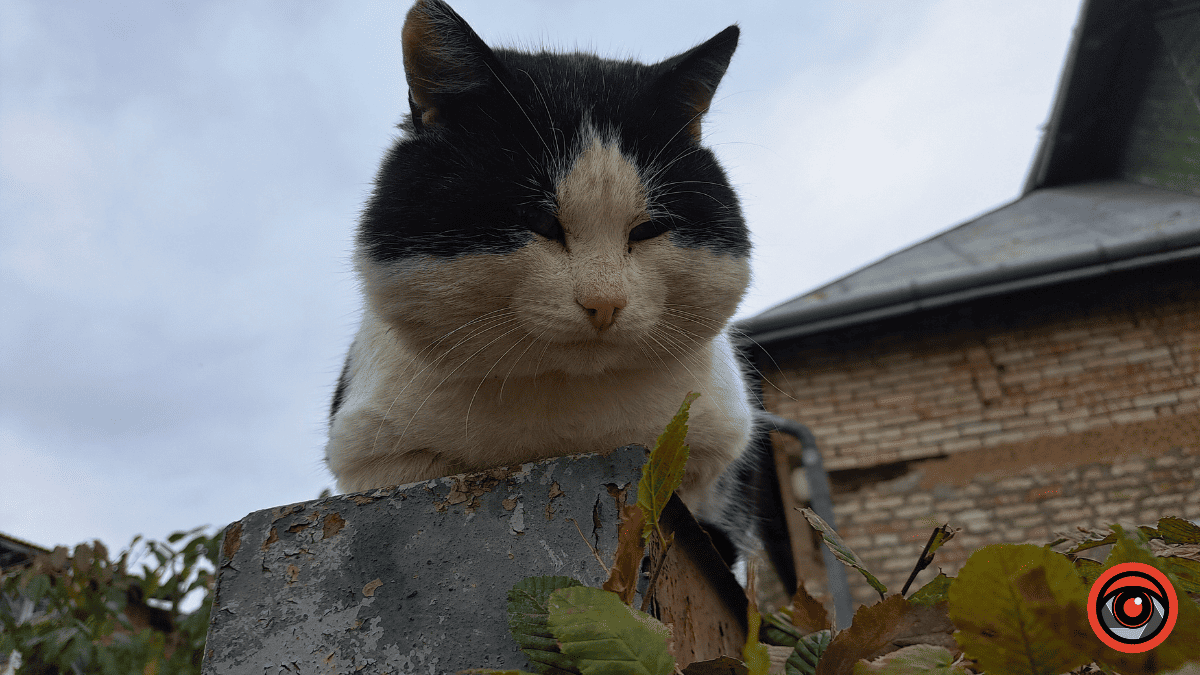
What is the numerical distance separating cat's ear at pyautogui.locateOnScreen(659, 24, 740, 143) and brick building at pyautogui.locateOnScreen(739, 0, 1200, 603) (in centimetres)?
328

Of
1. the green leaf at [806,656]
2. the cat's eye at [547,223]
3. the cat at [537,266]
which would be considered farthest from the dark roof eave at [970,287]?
the green leaf at [806,656]

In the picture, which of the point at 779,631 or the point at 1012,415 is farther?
the point at 1012,415

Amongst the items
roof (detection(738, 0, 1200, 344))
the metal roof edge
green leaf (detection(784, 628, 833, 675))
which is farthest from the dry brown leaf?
the metal roof edge

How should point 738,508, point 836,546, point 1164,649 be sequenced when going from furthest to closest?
point 738,508 < point 836,546 < point 1164,649

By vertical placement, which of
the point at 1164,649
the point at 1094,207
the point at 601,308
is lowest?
the point at 1164,649

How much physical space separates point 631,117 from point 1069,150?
753 cm

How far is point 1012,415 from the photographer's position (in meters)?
4.93

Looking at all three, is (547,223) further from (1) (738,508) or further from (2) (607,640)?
(1) (738,508)

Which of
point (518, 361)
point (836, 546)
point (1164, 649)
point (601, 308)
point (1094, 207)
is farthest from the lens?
point (1094, 207)

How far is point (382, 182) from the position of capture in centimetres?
136

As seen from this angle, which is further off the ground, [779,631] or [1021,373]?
[1021,373]

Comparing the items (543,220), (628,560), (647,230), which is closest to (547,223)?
(543,220)

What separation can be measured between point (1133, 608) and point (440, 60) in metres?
1.24

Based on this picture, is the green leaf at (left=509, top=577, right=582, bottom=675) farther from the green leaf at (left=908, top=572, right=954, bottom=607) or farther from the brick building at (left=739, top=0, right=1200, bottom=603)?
the brick building at (left=739, top=0, right=1200, bottom=603)
